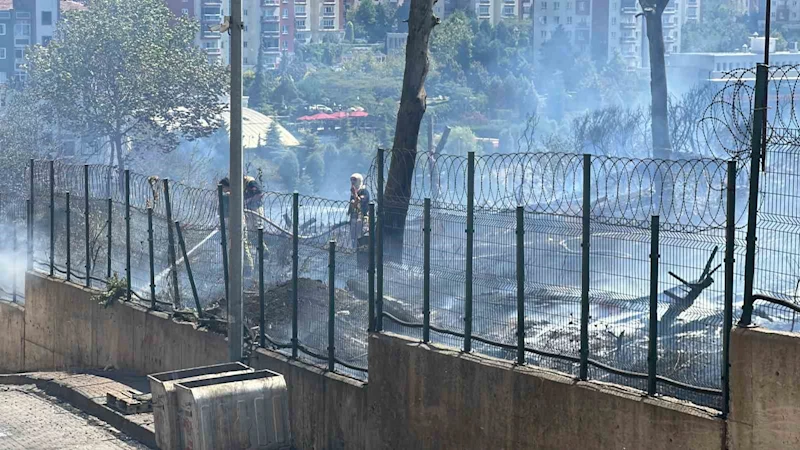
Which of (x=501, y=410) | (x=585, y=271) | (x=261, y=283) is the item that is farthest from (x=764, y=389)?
(x=261, y=283)

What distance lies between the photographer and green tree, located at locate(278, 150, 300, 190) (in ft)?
250

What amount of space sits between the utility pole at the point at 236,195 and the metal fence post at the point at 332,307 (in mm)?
866

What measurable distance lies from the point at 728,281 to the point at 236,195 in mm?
5435

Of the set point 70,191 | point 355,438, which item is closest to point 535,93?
point 70,191

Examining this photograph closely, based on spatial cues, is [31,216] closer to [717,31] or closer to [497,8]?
[717,31]

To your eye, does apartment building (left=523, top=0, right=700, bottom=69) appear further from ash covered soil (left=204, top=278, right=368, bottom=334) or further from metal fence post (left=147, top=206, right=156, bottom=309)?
ash covered soil (left=204, top=278, right=368, bottom=334)

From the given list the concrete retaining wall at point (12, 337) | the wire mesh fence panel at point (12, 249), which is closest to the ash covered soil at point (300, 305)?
the concrete retaining wall at point (12, 337)

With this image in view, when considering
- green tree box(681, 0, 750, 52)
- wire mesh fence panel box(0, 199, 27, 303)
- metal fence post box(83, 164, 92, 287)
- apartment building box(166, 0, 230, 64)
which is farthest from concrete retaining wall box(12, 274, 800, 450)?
apartment building box(166, 0, 230, 64)

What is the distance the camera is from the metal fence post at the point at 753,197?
8.03 metres

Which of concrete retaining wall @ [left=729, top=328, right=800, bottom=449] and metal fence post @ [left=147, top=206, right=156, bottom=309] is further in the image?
metal fence post @ [left=147, top=206, right=156, bottom=309]

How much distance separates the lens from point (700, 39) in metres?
104

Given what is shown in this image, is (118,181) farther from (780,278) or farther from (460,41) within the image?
(460,41)

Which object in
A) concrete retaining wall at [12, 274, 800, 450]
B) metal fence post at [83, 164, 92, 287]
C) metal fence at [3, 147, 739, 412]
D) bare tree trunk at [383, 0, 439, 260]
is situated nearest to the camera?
concrete retaining wall at [12, 274, 800, 450]

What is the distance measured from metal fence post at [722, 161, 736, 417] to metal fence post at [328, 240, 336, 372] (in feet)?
15.2
